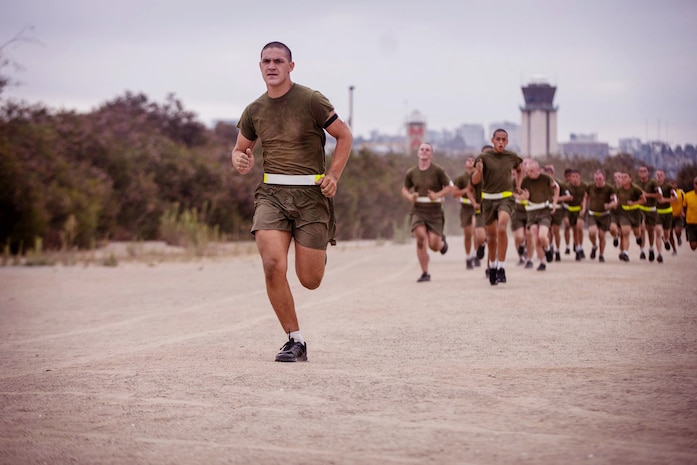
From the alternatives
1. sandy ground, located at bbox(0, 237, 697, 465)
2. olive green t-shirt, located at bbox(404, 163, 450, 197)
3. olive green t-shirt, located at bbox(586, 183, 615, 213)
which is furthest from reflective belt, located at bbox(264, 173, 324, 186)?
olive green t-shirt, located at bbox(586, 183, 615, 213)

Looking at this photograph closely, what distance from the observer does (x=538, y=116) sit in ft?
268

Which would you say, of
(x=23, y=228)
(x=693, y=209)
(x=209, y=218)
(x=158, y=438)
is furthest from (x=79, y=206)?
(x=158, y=438)

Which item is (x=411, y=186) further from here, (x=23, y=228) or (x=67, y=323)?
(x=23, y=228)

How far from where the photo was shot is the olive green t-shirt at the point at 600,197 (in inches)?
1030

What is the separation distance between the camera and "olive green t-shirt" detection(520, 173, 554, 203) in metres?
22.7

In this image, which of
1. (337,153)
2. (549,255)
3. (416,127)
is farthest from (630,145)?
(416,127)

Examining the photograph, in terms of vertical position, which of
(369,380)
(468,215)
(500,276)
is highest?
(468,215)

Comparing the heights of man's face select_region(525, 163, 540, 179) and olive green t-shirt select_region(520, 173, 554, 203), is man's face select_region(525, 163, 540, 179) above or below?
above

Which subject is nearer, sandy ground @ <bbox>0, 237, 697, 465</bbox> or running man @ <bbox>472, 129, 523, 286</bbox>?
sandy ground @ <bbox>0, 237, 697, 465</bbox>

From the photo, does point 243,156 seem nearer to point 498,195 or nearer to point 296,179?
point 296,179

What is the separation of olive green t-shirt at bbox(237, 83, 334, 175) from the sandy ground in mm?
1636

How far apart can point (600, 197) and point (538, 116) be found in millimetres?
56440

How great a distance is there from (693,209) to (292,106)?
15.6 metres

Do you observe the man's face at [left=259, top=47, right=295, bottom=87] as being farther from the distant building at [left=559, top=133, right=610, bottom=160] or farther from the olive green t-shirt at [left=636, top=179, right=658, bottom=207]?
the distant building at [left=559, top=133, right=610, bottom=160]
